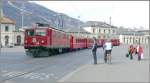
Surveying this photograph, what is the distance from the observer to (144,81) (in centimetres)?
1612

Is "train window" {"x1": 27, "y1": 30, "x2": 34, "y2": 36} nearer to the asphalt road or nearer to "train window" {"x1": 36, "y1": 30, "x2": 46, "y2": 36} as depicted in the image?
"train window" {"x1": 36, "y1": 30, "x2": 46, "y2": 36}

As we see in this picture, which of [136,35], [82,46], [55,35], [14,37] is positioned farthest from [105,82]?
[136,35]

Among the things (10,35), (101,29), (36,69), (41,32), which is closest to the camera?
(36,69)

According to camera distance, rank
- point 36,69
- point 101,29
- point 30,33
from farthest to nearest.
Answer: point 101,29 < point 30,33 < point 36,69

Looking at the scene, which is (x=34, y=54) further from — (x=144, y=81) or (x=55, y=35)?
(x=144, y=81)

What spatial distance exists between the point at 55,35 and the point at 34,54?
13.7 feet

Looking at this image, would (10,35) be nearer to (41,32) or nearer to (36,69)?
(41,32)

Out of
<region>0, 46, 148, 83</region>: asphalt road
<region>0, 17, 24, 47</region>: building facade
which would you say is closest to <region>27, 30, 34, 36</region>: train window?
<region>0, 46, 148, 83</region>: asphalt road

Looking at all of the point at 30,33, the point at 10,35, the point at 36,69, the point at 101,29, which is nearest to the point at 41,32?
the point at 30,33

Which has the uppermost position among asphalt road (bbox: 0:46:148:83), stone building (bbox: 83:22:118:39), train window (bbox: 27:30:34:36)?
stone building (bbox: 83:22:118:39)

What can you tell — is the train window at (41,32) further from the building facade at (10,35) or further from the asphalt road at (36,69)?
the building facade at (10,35)

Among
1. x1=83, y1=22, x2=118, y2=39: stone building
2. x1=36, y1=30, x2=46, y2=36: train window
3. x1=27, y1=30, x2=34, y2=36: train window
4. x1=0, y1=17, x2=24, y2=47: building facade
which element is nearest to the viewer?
x1=36, y1=30, x2=46, y2=36: train window

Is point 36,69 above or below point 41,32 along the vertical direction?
below

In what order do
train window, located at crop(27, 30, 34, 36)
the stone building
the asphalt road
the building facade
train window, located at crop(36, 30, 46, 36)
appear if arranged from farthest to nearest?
1. the stone building
2. the building facade
3. train window, located at crop(27, 30, 34, 36)
4. train window, located at crop(36, 30, 46, 36)
5. the asphalt road
